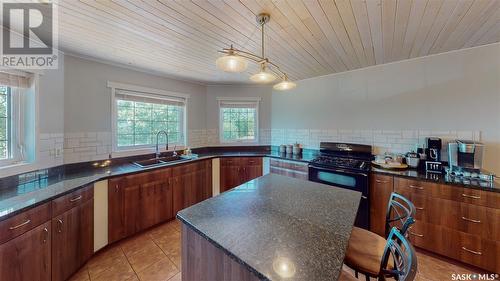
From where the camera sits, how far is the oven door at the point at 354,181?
7.80 ft

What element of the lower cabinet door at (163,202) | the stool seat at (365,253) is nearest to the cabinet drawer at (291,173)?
the stool seat at (365,253)

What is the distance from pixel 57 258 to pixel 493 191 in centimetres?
373

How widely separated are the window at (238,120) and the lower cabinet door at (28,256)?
283cm

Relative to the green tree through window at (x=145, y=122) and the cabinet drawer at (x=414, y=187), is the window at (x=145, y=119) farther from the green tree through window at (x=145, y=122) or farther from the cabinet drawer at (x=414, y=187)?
the cabinet drawer at (x=414, y=187)

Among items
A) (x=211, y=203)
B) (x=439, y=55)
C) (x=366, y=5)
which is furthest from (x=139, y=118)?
(x=439, y=55)

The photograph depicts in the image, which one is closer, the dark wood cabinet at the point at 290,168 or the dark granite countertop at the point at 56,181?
the dark granite countertop at the point at 56,181

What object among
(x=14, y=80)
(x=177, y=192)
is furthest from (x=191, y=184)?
(x=14, y=80)

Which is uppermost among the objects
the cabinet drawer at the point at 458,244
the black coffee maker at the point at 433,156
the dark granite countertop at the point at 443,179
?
the black coffee maker at the point at 433,156

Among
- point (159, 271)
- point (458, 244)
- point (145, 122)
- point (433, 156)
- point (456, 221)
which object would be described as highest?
point (145, 122)

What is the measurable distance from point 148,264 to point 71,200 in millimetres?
937

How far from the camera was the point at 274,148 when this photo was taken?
4.05m

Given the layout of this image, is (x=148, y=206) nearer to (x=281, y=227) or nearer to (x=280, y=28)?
(x=281, y=227)

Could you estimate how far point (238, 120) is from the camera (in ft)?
13.3

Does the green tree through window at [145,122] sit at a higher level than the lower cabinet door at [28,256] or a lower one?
higher
